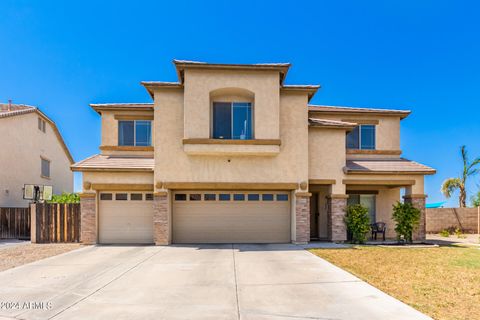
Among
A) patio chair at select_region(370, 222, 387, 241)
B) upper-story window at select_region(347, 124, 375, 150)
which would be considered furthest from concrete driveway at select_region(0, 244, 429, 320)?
upper-story window at select_region(347, 124, 375, 150)

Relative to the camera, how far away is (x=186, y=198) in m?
15.2

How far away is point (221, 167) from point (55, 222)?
877 cm

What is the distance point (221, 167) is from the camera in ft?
47.4

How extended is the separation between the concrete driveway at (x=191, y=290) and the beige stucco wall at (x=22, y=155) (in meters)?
12.6

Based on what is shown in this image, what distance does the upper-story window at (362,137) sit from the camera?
55.9 feet

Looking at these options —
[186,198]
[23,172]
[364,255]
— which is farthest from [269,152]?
[23,172]

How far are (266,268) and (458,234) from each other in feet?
52.3

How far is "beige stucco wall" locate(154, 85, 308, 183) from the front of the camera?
46.6 ft

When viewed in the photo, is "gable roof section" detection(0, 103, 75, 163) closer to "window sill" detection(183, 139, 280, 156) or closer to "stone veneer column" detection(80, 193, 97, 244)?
"stone veneer column" detection(80, 193, 97, 244)

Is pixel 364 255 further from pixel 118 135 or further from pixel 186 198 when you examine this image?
pixel 118 135

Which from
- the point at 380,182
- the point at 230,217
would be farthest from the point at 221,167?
the point at 380,182

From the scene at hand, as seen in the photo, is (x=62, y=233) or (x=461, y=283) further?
(x=62, y=233)

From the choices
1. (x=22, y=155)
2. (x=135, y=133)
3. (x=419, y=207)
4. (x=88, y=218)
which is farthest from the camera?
(x=22, y=155)

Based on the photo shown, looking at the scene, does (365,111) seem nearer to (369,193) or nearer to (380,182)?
(380,182)
